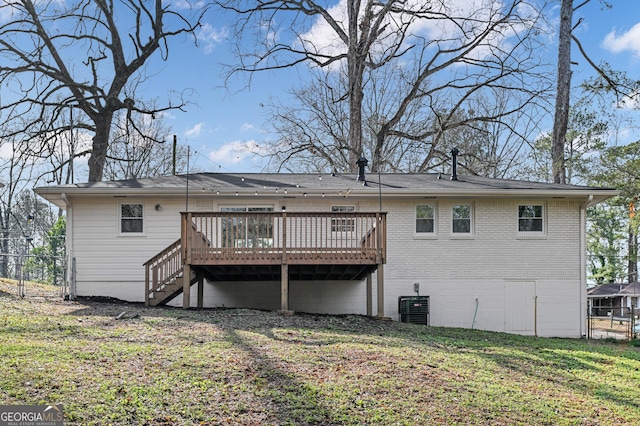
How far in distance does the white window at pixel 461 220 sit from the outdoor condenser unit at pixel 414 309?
2404 millimetres

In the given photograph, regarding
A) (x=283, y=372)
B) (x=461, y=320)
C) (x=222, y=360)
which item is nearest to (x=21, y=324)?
(x=222, y=360)

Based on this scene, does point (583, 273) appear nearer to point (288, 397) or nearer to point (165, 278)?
point (165, 278)

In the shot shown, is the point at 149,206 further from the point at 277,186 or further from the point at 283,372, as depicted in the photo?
the point at 283,372

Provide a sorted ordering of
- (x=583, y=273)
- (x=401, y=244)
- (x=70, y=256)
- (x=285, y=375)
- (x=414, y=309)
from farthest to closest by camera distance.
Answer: (x=583, y=273)
(x=401, y=244)
(x=70, y=256)
(x=414, y=309)
(x=285, y=375)

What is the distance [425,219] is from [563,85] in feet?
34.6

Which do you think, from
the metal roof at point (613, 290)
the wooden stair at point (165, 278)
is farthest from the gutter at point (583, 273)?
the metal roof at point (613, 290)

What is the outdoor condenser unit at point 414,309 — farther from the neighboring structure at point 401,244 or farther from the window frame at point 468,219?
the window frame at point 468,219

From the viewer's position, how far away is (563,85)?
22.4 metres

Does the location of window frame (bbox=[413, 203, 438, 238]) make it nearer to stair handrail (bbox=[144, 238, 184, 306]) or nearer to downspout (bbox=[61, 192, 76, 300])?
stair handrail (bbox=[144, 238, 184, 306])

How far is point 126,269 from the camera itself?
1557 cm

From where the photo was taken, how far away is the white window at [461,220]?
1613 cm

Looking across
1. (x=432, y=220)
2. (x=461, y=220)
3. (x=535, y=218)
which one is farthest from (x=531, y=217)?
(x=432, y=220)

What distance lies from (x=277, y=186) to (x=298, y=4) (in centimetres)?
1390

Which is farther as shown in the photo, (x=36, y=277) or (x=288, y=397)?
(x=36, y=277)
